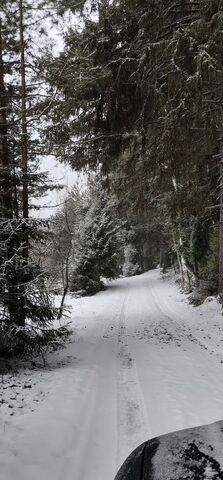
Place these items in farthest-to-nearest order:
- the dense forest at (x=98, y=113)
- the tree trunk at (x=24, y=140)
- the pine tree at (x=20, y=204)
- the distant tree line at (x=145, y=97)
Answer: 1. the tree trunk at (x=24, y=140)
2. the distant tree line at (x=145, y=97)
3. the dense forest at (x=98, y=113)
4. the pine tree at (x=20, y=204)

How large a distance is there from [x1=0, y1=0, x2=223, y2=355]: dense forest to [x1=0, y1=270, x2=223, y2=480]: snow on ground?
4.32 feet

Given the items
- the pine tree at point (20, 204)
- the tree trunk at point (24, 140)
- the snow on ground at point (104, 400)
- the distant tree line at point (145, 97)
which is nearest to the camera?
the snow on ground at point (104, 400)

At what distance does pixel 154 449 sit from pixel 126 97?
37.2ft

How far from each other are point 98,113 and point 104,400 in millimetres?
8933

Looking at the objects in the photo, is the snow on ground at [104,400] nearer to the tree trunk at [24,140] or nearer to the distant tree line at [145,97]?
the tree trunk at [24,140]

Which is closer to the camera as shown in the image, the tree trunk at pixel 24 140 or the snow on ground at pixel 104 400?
the snow on ground at pixel 104 400

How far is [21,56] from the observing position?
9961 mm

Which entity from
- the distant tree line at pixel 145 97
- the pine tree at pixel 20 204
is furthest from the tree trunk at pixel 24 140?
the distant tree line at pixel 145 97

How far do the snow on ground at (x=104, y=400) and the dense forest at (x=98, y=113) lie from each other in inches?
51.9

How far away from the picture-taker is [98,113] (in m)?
12.4

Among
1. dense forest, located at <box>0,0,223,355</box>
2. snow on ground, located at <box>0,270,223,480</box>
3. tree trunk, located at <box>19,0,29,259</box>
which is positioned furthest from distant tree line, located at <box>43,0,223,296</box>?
snow on ground, located at <box>0,270,223,480</box>

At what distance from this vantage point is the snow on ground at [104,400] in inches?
180

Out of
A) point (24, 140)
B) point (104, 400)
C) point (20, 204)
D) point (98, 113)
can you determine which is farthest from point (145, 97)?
point (104, 400)

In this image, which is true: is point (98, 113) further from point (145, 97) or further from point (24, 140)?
point (24, 140)
